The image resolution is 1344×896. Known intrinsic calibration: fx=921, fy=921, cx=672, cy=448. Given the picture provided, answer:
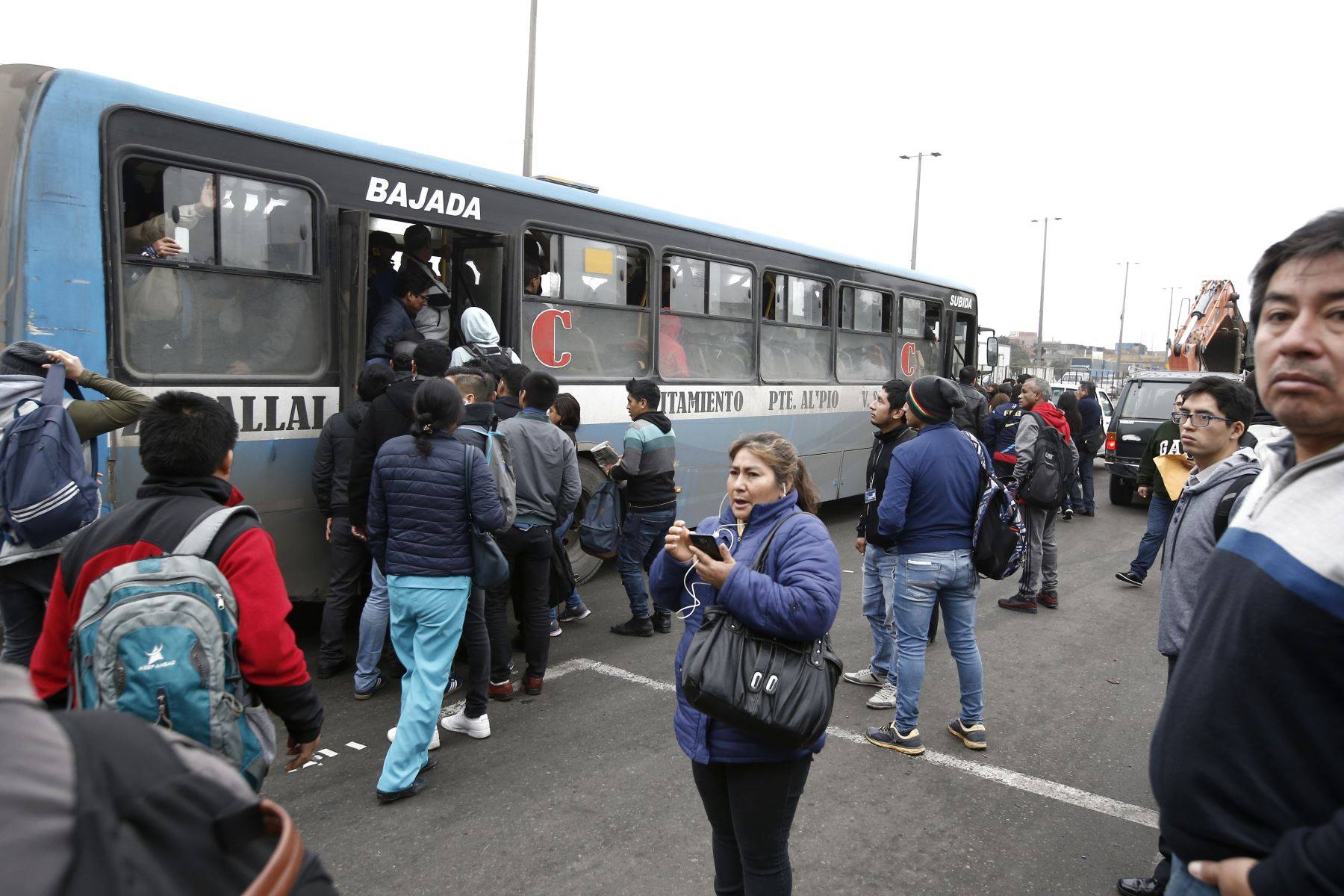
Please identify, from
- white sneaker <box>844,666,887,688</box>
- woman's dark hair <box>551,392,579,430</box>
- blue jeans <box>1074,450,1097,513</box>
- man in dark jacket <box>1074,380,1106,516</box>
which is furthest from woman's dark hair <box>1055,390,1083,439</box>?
woman's dark hair <box>551,392,579,430</box>

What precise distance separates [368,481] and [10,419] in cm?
170

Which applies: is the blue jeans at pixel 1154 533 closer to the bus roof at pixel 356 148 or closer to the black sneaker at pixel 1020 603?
the black sneaker at pixel 1020 603

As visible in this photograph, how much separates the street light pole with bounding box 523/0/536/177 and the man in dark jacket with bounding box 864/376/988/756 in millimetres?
11149

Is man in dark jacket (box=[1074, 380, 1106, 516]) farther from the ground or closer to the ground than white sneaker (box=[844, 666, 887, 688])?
farther from the ground

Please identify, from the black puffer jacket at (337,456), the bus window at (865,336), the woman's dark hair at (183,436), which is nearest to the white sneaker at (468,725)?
the black puffer jacket at (337,456)

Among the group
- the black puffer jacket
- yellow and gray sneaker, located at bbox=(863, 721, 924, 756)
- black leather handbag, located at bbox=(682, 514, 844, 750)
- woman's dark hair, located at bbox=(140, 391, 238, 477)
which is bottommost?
yellow and gray sneaker, located at bbox=(863, 721, 924, 756)

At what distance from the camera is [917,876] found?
140 inches

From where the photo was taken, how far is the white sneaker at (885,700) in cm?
533

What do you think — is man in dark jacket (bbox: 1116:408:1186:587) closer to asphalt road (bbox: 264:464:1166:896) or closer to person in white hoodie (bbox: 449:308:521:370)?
asphalt road (bbox: 264:464:1166:896)

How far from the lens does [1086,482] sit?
13.4 metres

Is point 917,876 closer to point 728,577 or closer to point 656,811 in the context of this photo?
point 656,811

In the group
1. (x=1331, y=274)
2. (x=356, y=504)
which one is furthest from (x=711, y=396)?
(x=1331, y=274)

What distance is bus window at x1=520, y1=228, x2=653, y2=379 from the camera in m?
7.31

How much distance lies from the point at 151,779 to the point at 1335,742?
1610 millimetres
